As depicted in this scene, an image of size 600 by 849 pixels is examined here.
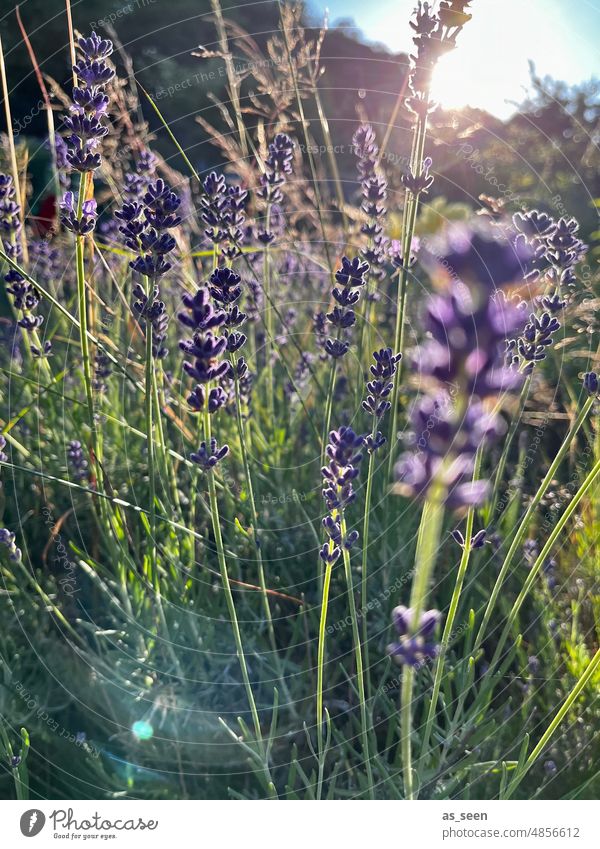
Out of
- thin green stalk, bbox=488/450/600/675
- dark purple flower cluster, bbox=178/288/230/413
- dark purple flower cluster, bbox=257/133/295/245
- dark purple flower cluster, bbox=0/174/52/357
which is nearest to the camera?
dark purple flower cluster, bbox=178/288/230/413

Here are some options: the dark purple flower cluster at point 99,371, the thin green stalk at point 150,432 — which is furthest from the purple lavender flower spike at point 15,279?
the thin green stalk at point 150,432

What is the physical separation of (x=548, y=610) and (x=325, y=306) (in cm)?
137

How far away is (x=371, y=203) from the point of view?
5.03ft

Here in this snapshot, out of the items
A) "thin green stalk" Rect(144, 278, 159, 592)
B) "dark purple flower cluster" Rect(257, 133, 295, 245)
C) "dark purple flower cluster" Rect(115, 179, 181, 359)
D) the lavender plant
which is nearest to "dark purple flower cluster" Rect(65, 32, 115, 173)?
the lavender plant

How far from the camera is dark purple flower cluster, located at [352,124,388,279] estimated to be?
150cm

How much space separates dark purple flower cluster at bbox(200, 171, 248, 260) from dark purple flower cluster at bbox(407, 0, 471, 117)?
391 mm

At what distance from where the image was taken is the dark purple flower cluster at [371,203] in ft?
4.91

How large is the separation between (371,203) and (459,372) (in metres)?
1.13

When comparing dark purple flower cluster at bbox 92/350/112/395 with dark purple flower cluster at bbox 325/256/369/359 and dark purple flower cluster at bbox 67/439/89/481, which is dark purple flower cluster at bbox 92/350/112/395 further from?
dark purple flower cluster at bbox 325/256/369/359

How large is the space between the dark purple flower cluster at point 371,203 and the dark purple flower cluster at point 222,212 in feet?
0.96

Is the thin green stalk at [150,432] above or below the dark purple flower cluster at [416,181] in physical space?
below

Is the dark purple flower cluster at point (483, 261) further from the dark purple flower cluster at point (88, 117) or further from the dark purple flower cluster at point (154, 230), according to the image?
the dark purple flower cluster at point (88, 117)
